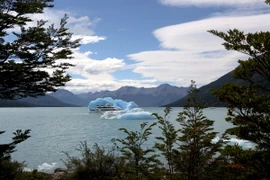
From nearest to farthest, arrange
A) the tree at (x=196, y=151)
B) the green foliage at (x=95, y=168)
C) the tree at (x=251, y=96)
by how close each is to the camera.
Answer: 1. the tree at (x=251, y=96)
2. the tree at (x=196, y=151)
3. the green foliage at (x=95, y=168)

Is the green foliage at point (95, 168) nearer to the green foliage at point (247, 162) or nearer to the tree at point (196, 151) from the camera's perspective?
the tree at point (196, 151)

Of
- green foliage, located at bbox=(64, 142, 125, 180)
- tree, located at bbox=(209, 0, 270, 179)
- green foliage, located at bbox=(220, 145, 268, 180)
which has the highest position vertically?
tree, located at bbox=(209, 0, 270, 179)

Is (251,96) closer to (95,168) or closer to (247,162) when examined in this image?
(247,162)

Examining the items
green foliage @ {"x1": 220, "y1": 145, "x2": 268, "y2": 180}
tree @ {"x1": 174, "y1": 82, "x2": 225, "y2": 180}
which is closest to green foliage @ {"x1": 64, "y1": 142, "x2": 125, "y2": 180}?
tree @ {"x1": 174, "y1": 82, "x2": 225, "y2": 180}

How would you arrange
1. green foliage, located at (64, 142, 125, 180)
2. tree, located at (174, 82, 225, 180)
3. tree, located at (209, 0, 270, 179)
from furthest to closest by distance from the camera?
green foliage, located at (64, 142, 125, 180) < tree, located at (174, 82, 225, 180) < tree, located at (209, 0, 270, 179)

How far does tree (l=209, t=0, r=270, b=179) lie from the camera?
5348 millimetres

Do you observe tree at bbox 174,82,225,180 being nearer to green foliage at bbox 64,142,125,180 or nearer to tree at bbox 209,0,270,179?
tree at bbox 209,0,270,179

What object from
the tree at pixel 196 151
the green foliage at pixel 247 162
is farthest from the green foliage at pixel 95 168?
the green foliage at pixel 247 162

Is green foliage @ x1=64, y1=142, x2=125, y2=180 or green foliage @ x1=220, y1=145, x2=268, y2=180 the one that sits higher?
green foliage @ x1=220, y1=145, x2=268, y2=180

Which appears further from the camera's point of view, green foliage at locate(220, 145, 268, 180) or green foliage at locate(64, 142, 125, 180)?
green foliage at locate(64, 142, 125, 180)

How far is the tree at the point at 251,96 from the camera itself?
535cm

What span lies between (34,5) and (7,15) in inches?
36.7


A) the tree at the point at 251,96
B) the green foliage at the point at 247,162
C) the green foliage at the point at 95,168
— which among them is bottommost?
the green foliage at the point at 95,168

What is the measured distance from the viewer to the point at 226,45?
578 centimetres
